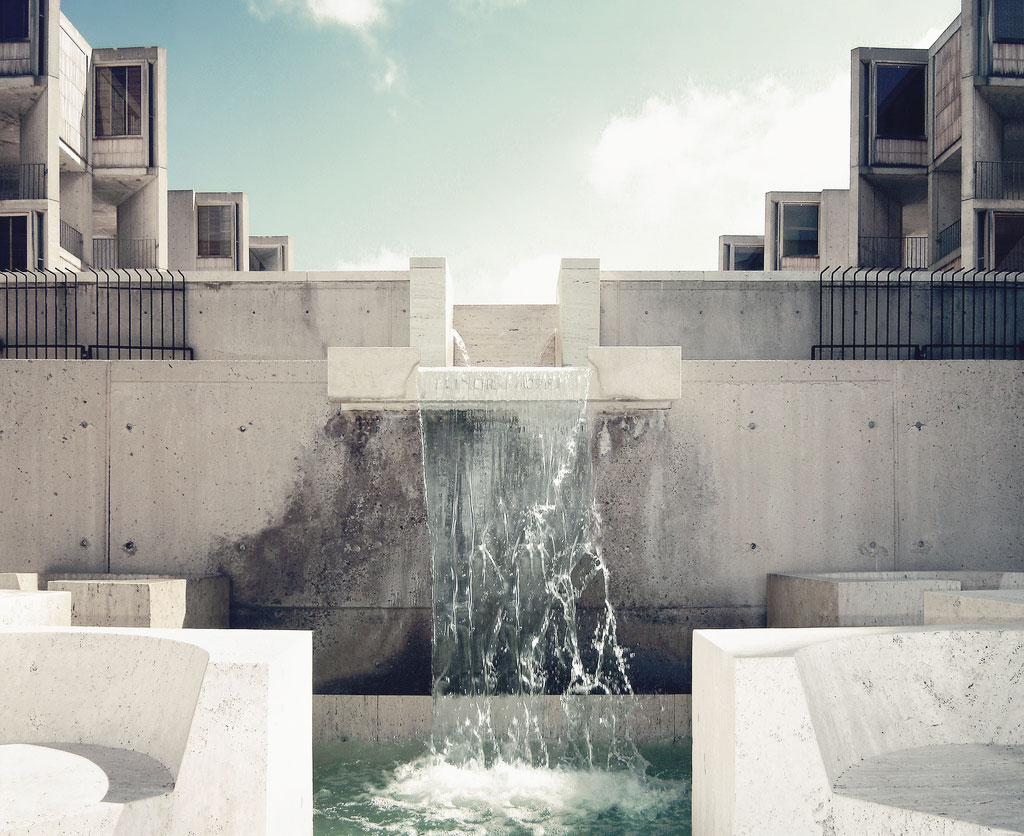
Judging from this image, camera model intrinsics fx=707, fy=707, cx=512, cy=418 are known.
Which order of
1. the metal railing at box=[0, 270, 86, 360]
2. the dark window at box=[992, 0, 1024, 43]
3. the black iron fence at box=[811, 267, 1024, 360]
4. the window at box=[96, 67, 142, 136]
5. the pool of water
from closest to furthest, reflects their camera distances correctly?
the pool of water → the black iron fence at box=[811, 267, 1024, 360] → the metal railing at box=[0, 270, 86, 360] → the dark window at box=[992, 0, 1024, 43] → the window at box=[96, 67, 142, 136]

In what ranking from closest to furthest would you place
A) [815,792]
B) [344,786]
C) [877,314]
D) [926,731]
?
1. [815,792]
2. [926,731]
3. [344,786]
4. [877,314]

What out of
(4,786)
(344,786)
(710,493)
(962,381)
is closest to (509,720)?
(344,786)

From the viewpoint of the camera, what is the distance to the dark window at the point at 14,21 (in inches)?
835

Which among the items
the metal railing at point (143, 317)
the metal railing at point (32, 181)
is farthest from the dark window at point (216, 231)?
the metal railing at point (143, 317)

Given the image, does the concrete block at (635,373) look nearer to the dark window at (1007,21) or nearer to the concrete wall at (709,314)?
→ the concrete wall at (709,314)

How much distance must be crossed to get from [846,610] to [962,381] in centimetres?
344

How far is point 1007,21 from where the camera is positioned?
827 inches

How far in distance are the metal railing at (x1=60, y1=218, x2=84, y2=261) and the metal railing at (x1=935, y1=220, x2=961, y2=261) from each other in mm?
28768

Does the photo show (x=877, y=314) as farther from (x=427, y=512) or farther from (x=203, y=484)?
(x=203, y=484)

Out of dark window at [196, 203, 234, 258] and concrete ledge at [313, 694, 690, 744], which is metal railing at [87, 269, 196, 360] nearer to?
concrete ledge at [313, 694, 690, 744]

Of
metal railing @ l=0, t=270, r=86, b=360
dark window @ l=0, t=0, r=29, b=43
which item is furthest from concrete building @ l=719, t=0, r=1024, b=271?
dark window @ l=0, t=0, r=29, b=43

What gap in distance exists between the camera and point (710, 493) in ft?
25.6

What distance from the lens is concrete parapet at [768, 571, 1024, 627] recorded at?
20.5ft

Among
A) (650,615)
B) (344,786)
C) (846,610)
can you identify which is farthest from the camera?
(650,615)
